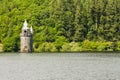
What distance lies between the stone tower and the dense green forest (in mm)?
3782

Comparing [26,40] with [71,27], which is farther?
[71,27]

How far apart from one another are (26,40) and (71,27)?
14747 mm

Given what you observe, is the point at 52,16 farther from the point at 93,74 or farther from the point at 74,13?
the point at 93,74

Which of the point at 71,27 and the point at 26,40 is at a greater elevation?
the point at 71,27

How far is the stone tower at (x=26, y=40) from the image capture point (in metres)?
144

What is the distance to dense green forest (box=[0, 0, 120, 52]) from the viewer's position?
14975 cm

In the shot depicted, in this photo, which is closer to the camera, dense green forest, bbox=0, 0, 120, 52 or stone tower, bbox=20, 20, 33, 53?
stone tower, bbox=20, 20, 33, 53

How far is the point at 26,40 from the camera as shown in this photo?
147m

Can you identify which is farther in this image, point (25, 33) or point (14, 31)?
point (14, 31)

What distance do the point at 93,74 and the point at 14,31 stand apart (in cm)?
9320

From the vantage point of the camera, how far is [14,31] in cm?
15912

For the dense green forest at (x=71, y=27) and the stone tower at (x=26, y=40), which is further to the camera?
the dense green forest at (x=71, y=27)

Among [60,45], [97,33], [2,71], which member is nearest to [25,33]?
[60,45]

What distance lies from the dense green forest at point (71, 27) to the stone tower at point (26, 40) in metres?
3.78
